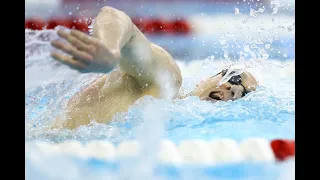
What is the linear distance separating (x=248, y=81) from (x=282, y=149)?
0.61ft

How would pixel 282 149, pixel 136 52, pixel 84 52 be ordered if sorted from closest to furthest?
pixel 84 52
pixel 136 52
pixel 282 149

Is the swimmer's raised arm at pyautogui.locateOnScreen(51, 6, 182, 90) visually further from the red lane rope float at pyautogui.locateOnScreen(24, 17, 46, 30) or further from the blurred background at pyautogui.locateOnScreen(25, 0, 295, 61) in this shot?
the red lane rope float at pyautogui.locateOnScreen(24, 17, 46, 30)

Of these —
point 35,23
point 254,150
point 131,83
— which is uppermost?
point 35,23

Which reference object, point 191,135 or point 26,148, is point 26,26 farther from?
point 191,135

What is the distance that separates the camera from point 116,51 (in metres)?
0.96

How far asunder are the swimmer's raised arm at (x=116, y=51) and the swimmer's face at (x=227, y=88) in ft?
0.27

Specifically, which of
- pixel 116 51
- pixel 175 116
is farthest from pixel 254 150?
pixel 116 51

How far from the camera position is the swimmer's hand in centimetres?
93

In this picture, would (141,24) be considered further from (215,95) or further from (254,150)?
(254,150)

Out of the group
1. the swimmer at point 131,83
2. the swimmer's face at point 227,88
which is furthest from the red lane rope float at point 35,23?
the swimmer's face at point 227,88

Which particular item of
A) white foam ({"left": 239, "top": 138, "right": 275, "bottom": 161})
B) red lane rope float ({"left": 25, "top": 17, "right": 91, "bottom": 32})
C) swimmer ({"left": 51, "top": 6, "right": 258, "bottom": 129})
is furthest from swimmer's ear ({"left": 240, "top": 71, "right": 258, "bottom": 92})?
red lane rope float ({"left": 25, "top": 17, "right": 91, "bottom": 32})

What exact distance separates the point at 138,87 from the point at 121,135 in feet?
0.39

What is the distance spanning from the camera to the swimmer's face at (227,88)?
1.29 metres

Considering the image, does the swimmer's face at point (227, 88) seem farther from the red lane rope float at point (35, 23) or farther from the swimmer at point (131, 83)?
the red lane rope float at point (35, 23)
